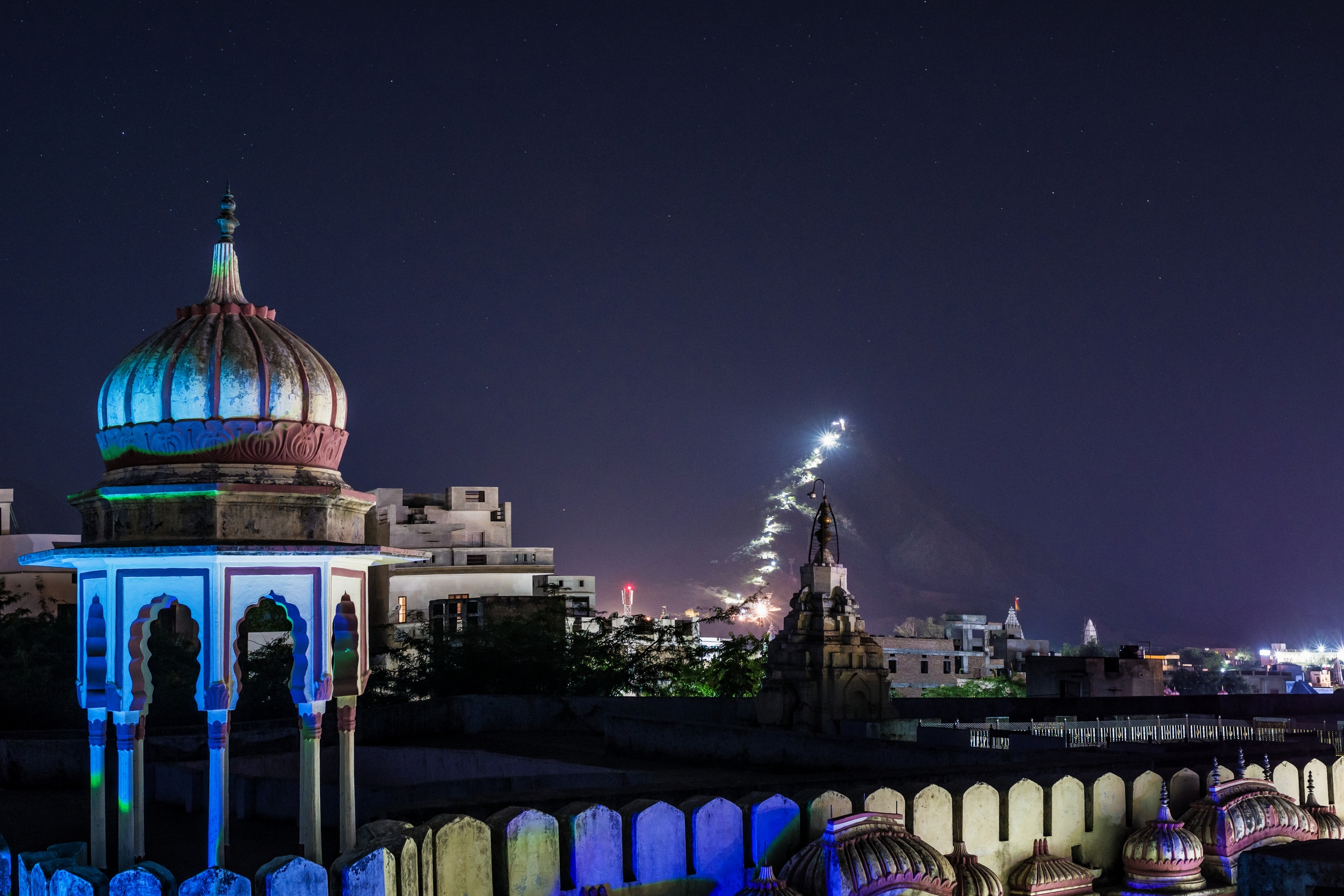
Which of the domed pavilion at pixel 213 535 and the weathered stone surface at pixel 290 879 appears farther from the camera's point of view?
the domed pavilion at pixel 213 535

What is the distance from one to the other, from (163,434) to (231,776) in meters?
9.95

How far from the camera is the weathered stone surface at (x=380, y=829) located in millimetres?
9695

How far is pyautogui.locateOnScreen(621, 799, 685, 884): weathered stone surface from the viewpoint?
1033 cm

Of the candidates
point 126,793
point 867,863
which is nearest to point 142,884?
point 126,793

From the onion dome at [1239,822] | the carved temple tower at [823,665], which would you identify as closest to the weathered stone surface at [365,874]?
the onion dome at [1239,822]

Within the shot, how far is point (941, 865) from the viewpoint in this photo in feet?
34.8

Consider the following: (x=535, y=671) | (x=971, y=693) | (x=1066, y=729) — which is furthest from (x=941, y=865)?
(x=971, y=693)

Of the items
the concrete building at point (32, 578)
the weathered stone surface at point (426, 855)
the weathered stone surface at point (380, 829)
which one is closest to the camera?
the weathered stone surface at point (426, 855)

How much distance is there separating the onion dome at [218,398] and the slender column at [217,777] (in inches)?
82.3

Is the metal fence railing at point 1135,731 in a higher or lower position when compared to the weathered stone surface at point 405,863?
lower

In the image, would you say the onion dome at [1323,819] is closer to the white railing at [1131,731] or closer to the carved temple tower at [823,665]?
the white railing at [1131,731]

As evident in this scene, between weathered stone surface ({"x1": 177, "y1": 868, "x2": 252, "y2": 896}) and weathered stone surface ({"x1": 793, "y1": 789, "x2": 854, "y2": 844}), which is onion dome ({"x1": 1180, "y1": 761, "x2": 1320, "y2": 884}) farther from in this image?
weathered stone surface ({"x1": 177, "y1": 868, "x2": 252, "y2": 896})

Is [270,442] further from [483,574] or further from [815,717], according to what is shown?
[483,574]

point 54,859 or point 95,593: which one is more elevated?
point 95,593
